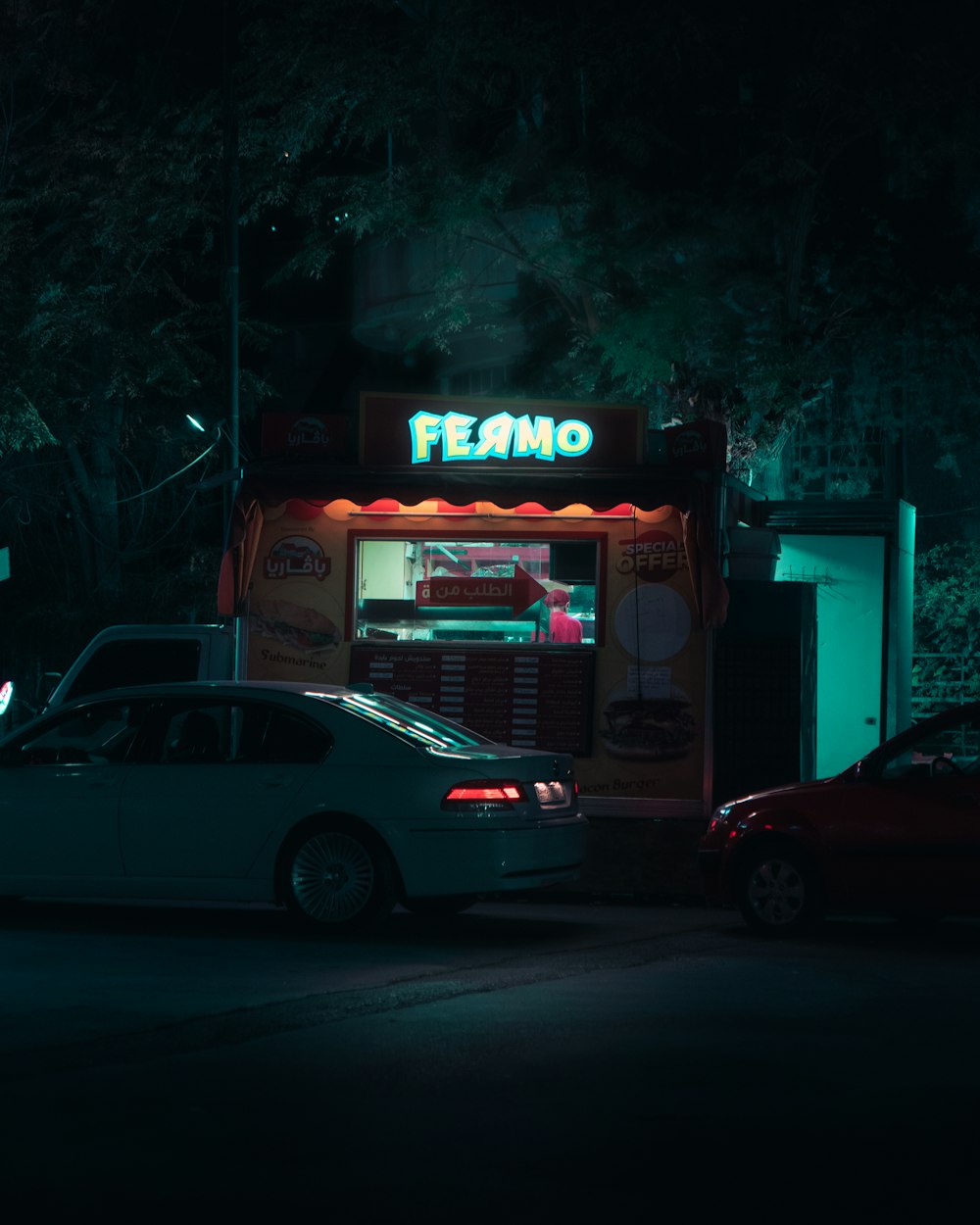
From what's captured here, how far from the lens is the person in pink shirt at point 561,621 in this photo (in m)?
14.5

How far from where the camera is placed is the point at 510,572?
14.8 m

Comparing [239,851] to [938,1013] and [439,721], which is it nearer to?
[439,721]

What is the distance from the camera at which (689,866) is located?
45.8ft

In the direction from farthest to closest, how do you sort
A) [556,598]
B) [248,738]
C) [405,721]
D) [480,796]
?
[556,598]
[405,721]
[248,738]
[480,796]

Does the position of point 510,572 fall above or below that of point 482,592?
above

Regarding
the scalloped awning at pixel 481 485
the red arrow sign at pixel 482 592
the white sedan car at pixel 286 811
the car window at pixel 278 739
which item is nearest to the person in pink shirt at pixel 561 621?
the red arrow sign at pixel 482 592

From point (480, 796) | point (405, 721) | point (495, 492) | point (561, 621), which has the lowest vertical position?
point (480, 796)

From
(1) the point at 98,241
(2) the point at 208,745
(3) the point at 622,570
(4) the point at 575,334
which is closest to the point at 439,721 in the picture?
(2) the point at 208,745

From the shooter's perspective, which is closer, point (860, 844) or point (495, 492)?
point (860, 844)

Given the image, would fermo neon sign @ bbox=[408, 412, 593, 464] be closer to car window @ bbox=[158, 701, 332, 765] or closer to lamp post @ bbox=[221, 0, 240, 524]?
car window @ bbox=[158, 701, 332, 765]

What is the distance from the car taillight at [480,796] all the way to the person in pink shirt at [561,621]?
13.1 feet

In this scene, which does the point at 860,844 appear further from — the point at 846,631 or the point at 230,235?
the point at 230,235

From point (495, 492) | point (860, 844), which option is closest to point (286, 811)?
point (860, 844)

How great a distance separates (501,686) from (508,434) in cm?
212
